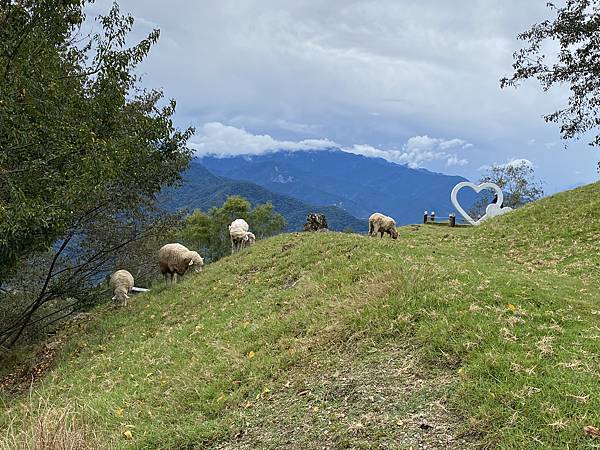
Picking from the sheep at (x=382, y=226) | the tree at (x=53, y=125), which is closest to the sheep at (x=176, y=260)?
the tree at (x=53, y=125)

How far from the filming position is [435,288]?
25.6ft

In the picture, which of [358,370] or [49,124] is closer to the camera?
[358,370]

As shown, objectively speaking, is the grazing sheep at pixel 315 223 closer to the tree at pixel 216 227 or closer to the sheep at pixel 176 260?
the sheep at pixel 176 260

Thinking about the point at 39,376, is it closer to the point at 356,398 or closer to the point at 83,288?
the point at 83,288

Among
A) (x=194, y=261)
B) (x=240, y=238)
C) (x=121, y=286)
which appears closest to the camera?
(x=121, y=286)

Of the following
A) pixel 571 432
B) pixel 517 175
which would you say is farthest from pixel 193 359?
pixel 517 175

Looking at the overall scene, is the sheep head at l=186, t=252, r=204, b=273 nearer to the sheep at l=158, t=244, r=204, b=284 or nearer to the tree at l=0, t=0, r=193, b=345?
the sheep at l=158, t=244, r=204, b=284

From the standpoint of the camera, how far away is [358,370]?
6133 mm

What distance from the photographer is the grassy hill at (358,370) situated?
4.65 meters

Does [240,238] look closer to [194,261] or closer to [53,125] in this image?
[194,261]

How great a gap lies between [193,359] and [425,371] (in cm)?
423

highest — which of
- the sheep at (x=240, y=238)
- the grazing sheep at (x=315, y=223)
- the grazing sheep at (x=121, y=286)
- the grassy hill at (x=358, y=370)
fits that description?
the grazing sheep at (x=315, y=223)

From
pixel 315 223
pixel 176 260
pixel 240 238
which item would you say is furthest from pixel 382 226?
pixel 176 260

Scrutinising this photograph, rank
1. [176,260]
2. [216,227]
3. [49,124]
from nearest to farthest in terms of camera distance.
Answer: [49,124] → [176,260] → [216,227]
